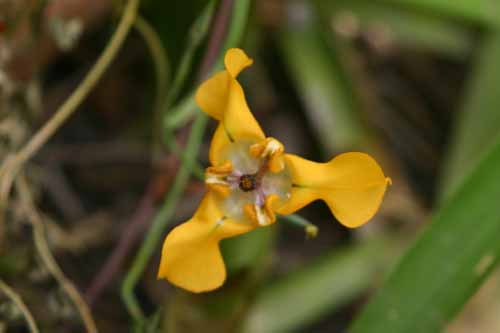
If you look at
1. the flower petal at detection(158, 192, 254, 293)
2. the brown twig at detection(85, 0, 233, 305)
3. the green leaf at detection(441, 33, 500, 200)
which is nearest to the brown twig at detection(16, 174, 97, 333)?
the brown twig at detection(85, 0, 233, 305)

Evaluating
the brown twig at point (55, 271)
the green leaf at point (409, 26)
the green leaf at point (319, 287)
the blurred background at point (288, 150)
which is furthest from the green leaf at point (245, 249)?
the green leaf at point (409, 26)

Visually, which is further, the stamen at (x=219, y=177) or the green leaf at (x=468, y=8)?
the green leaf at (x=468, y=8)

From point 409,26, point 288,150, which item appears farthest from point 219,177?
point 409,26

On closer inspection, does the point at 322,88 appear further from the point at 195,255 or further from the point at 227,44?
the point at 195,255

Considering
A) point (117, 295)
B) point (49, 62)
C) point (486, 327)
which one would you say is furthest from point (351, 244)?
point (49, 62)

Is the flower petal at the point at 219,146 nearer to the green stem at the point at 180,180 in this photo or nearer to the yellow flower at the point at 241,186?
the yellow flower at the point at 241,186

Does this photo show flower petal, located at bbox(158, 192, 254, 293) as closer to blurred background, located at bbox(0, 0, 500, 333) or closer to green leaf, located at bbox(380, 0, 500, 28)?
blurred background, located at bbox(0, 0, 500, 333)

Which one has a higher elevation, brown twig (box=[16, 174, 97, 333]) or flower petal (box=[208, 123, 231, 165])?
flower petal (box=[208, 123, 231, 165])
